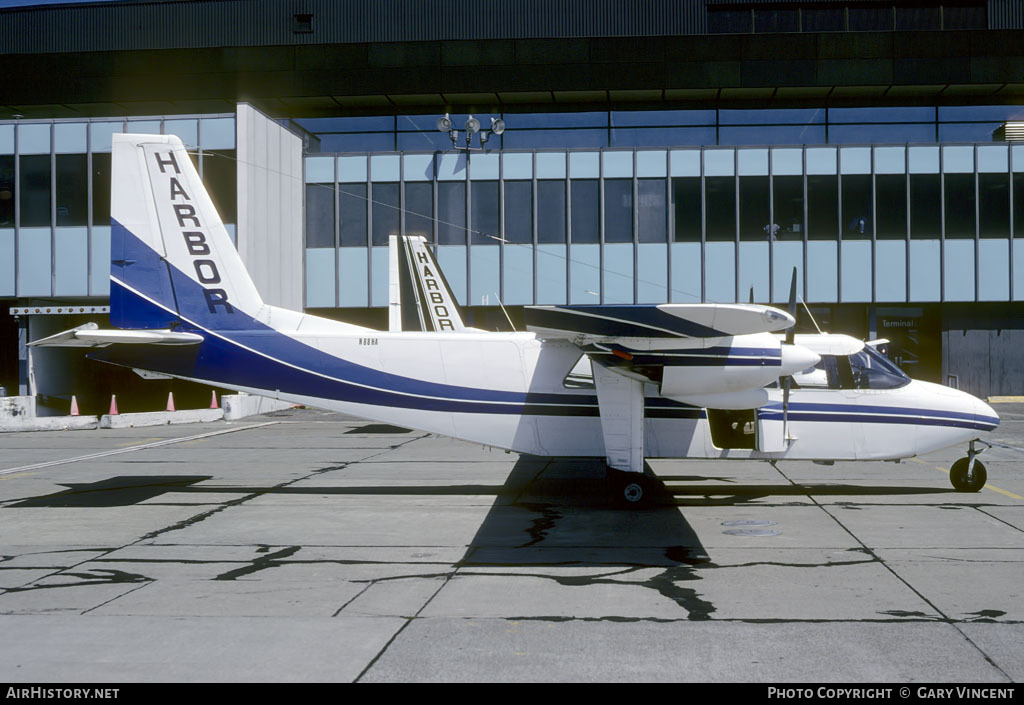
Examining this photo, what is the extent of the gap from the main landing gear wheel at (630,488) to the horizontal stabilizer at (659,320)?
9.46 ft

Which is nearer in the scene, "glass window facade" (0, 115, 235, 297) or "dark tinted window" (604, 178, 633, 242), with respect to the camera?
"glass window facade" (0, 115, 235, 297)

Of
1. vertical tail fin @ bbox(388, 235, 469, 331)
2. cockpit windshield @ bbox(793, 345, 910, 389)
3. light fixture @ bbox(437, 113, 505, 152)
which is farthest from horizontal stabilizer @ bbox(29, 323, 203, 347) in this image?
light fixture @ bbox(437, 113, 505, 152)

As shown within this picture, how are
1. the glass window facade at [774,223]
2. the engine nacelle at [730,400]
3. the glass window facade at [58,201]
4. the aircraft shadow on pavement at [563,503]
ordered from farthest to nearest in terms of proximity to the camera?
the glass window facade at [774,223], the glass window facade at [58,201], the engine nacelle at [730,400], the aircraft shadow on pavement at [563,503]

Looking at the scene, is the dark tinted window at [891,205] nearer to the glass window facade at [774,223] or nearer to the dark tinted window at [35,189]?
the glass window facade at [774,223]

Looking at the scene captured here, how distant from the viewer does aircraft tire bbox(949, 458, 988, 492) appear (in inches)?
592

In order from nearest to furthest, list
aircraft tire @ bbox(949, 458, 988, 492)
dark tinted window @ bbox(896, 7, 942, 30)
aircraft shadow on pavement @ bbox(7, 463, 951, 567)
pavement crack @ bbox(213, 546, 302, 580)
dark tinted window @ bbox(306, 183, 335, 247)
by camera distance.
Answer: pavement crack @ bbox(213, 546, 302, 580)
aircraft shadow on pavement @ bbox(7, 463, 951, 567)
aircraft tire @ bbox(949, 458, 988, 492)
dark tinted window @ bbox(306, 183, 335, 247)
dark tinted window @ bbox(896, 7, 942, 30)

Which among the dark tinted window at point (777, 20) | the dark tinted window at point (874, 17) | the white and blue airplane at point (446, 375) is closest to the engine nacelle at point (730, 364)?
the white and blue airplane at point (446, 375)

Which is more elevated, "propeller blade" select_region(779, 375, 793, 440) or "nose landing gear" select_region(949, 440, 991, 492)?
"propeller blade" select_region(779, 375, 793, 440)

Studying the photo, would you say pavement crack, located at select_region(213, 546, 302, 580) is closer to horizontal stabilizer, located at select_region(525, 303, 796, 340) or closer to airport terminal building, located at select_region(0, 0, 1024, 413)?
horizontal stabilizer, located at select_region(525, 303, 796, 340)

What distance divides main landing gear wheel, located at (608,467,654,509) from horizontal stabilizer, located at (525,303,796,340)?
2884 millimetres

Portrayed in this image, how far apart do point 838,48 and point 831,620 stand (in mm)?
37503

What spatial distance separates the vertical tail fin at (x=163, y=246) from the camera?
14695 mm

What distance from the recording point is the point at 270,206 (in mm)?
36062

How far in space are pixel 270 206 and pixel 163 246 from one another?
21.9 meters
